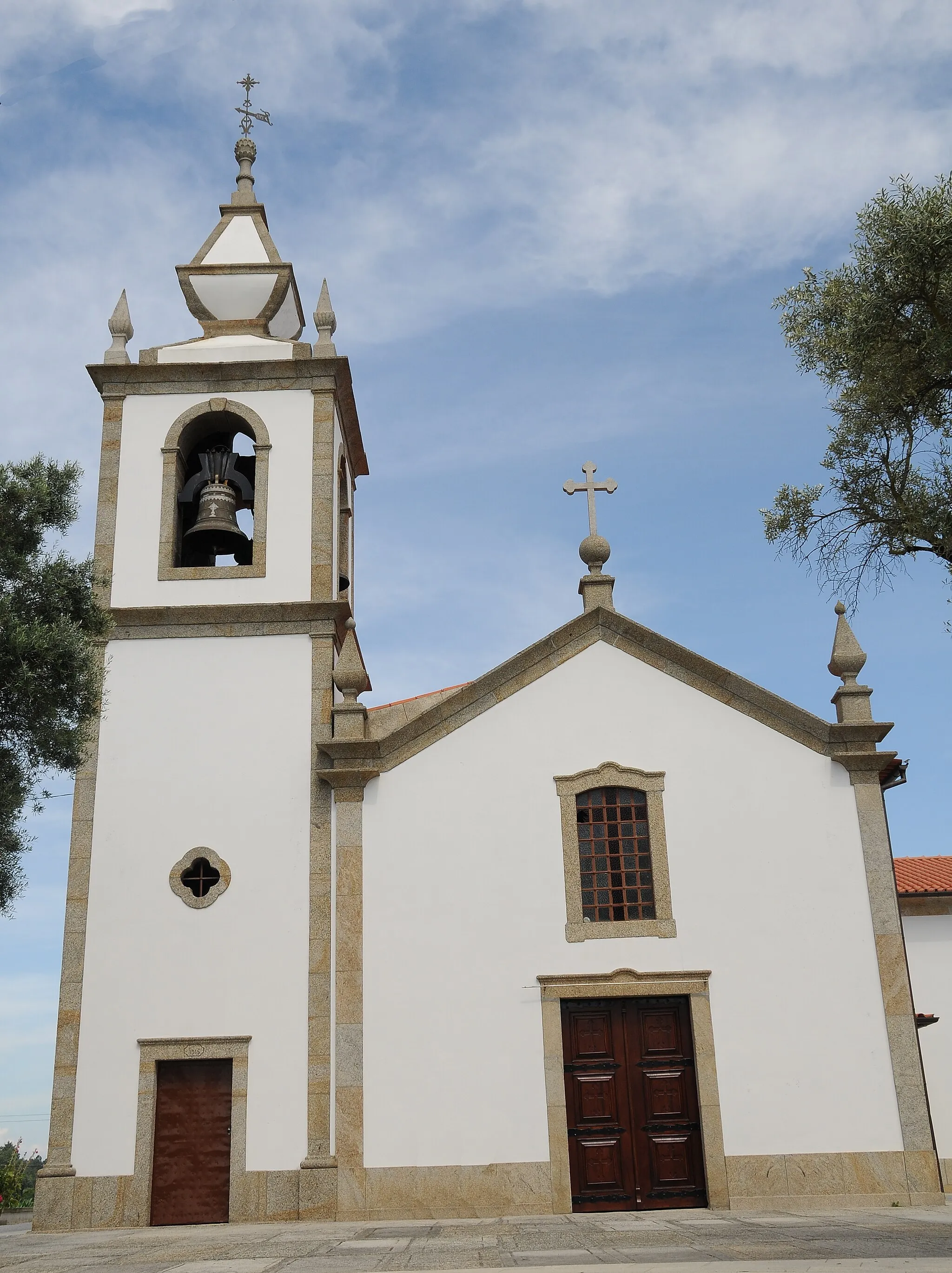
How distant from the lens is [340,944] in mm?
13805

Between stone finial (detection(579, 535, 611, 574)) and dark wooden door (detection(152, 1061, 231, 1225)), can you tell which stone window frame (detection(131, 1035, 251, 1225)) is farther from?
stone finial (detection(579, 535, 611, 574))

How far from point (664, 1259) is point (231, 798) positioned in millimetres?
7855

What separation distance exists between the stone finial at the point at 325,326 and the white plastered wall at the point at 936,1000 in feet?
36.2

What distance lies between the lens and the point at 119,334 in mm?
16859

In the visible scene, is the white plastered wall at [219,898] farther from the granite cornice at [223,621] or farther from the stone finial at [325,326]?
the stone finial at [325,326]

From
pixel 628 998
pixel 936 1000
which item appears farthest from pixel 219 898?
pixel 936 1000

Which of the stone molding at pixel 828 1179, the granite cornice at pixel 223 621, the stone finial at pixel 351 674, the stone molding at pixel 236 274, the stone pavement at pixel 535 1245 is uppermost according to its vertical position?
the stone molding at pixel 236 274

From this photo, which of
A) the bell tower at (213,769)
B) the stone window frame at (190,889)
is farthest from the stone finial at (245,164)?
the stone window frame at (190,889)

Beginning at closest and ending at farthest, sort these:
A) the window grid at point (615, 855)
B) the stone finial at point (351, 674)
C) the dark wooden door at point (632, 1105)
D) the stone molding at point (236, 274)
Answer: the dark wooden door at point (632, 1105) < the window grid at point (615, 855) < the stone finial at point (351, 674) < the stone molding at point (236, 274)

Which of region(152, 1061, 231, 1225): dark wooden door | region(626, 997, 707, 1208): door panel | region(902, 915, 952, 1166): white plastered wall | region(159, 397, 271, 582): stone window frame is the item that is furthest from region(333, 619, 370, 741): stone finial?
region(902, 915, 952, 1166): white plastered wall

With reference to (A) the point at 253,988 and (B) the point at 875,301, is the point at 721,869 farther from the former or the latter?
(B) the point at 875,301

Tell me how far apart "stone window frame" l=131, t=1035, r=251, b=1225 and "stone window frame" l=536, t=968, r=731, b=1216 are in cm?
334

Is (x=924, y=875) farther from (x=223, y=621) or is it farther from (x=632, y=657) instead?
(x=223, y=621)

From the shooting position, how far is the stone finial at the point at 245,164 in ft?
61.6
